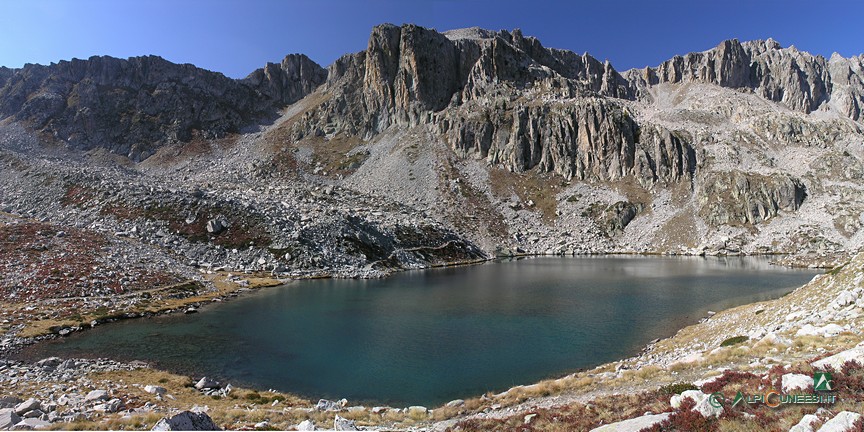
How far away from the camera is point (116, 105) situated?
179 m

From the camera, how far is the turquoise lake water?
95.2ft

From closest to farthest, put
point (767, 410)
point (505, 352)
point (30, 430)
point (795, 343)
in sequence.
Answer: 1. point (767, 410)
2. point (30, 430)
3. point (795, 343)
4. point (505, 352)

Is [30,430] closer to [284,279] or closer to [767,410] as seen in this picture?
[767,410]

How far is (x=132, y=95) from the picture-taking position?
607ft

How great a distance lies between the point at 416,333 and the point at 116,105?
20047 cm

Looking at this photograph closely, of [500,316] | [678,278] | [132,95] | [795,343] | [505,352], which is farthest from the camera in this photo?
[132,95]

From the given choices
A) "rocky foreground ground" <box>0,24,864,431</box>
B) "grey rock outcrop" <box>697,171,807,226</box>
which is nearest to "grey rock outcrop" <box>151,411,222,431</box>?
"rocky foreground ground" <box>0,24,864,431</box>

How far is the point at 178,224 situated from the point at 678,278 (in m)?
90.5

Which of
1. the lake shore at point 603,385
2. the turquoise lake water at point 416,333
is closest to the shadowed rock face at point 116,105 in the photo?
the turquoise lake water at point 416,333

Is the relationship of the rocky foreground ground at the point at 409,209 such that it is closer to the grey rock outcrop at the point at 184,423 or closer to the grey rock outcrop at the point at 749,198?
the grey rock outcrop at the point at 184,423

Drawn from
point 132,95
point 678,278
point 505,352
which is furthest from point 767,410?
point 132,95

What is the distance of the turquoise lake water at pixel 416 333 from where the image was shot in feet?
95.2

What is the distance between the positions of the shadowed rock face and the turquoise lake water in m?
145

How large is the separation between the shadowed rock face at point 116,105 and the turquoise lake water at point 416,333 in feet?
477
